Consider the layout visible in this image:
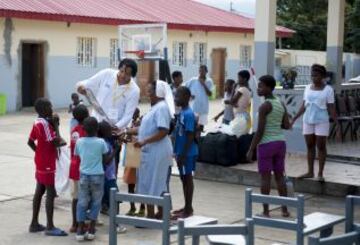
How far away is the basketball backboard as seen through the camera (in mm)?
12148

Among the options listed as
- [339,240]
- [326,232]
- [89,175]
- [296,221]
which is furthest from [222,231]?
[89,175]

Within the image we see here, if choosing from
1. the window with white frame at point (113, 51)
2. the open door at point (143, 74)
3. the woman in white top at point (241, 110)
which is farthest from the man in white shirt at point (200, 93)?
the window with white frame at point (113, 51)

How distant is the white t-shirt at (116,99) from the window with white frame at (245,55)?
25885 mm

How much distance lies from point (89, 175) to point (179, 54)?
23.2 metres

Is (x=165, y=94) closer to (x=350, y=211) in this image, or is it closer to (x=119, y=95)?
(x=119, y=95)

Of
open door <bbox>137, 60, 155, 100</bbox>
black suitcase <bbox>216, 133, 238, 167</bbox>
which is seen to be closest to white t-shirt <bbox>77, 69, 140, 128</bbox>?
black suitcase <bbox>216, 133, 238, 167</bbox>

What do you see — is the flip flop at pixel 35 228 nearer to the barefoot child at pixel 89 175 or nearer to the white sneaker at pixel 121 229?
the barefoot child at pixel 89 175

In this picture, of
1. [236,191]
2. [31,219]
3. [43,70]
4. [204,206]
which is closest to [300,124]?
[236,191]

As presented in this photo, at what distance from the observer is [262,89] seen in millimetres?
8164

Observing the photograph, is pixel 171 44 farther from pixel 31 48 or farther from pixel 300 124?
pixel 300 124

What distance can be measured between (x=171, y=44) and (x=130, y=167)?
2133cm

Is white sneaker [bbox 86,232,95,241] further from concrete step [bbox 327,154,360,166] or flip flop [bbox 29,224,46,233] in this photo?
concrete step [bbox 327,154,360,166]

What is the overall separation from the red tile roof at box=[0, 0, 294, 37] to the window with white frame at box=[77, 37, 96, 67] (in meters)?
1.06

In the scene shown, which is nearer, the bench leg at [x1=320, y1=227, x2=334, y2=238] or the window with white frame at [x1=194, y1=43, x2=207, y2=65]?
the bench leg at [x1=320, y1=227, x2=334, y2=238]
